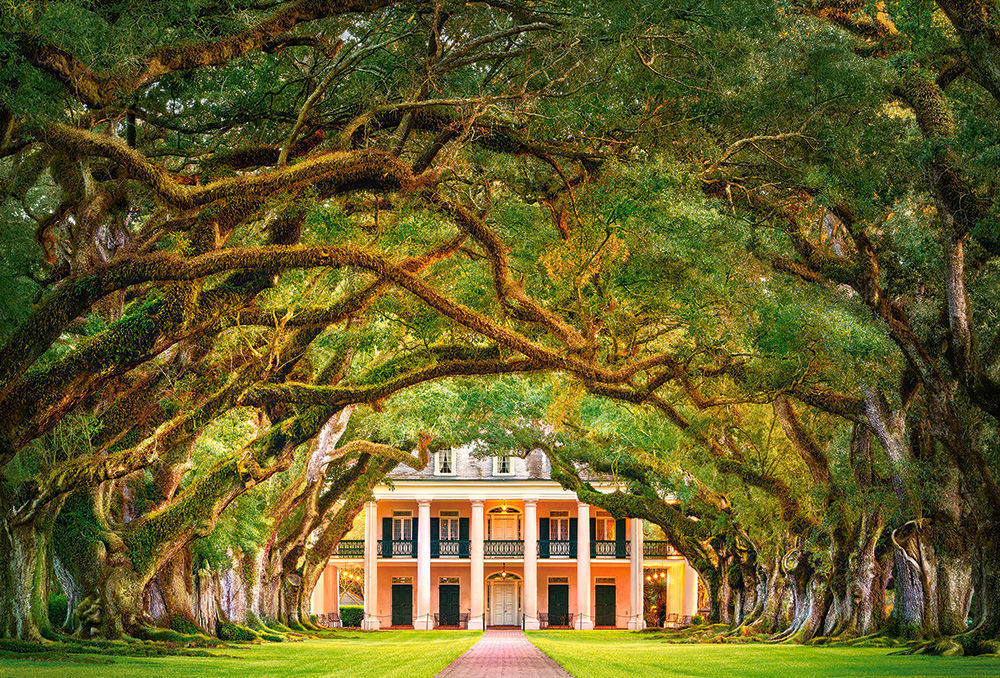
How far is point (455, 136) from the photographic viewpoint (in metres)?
11.7

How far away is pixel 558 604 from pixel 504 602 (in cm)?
282

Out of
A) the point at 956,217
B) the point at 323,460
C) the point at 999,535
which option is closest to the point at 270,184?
the point at 956,217

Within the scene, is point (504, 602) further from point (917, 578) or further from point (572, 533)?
point (917, 578)

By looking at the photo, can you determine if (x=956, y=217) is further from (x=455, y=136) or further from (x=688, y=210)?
(x=455, y=136)

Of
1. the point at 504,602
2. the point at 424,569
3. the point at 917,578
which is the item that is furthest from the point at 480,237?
the point at 504,602

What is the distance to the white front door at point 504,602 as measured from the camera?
55500 millimetres

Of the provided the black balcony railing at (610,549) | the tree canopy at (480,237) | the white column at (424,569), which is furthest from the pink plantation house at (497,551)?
the tree canopy at (480,237)

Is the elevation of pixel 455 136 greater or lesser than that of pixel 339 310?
greater

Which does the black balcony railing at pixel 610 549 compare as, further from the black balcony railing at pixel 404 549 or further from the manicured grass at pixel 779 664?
the manicured grass at pixel 779 664

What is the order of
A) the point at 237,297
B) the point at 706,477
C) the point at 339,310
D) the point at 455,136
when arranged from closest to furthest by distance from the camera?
the point at 455,136
the point at 237,297
the point at 339,310
the point at 706,477

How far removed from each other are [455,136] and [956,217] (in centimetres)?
588

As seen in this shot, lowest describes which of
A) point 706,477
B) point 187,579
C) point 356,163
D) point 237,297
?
point 187,579

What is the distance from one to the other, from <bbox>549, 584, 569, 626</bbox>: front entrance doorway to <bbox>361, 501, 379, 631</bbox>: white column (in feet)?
30.2

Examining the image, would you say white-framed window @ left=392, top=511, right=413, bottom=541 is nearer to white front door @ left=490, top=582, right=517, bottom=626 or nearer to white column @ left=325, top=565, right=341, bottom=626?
white column @ left=325, top=565, right=341, bottom=626
